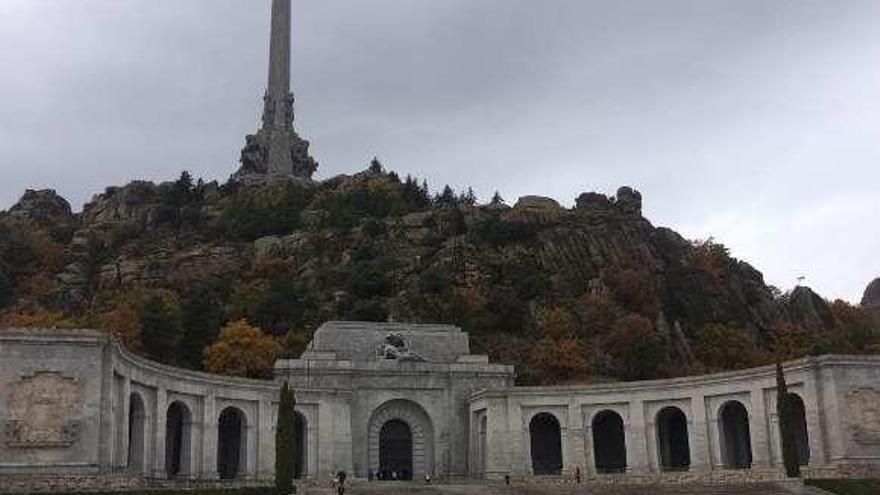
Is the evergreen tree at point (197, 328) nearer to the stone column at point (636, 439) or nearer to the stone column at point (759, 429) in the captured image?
the stone column at point (636, 439)

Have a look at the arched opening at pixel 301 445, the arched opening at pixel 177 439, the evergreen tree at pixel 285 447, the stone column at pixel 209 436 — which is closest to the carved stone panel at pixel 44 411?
the evergreen tree at pixel 285 447

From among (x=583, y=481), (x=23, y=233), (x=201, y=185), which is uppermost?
(x=201, y=185)


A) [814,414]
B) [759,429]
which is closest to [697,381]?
[759,429]

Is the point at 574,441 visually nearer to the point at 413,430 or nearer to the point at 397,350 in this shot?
the point at 413,430

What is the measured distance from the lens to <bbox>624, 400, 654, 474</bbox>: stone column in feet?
165

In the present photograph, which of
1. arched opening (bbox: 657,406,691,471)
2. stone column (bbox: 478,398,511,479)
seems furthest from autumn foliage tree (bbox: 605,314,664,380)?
stone column (bbox: 478,398,511,479)

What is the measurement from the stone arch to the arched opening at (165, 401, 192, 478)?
10.7 meters

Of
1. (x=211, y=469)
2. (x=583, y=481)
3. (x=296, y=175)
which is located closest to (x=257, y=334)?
(x=211, y=469)

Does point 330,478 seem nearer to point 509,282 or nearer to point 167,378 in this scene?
point 167,378

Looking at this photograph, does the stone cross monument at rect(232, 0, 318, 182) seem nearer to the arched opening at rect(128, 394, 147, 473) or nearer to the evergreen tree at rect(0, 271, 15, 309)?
the evergreen tree at rect(0, 271, 15, 309)

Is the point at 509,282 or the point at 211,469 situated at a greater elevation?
the point at 509,282

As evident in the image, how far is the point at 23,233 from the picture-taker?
9869 cm

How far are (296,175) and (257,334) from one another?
50.4 meters

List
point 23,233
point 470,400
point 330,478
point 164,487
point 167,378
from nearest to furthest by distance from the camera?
point 164,487 → point 167,378 → point 330,478 → point 470,400 → point 23,233
